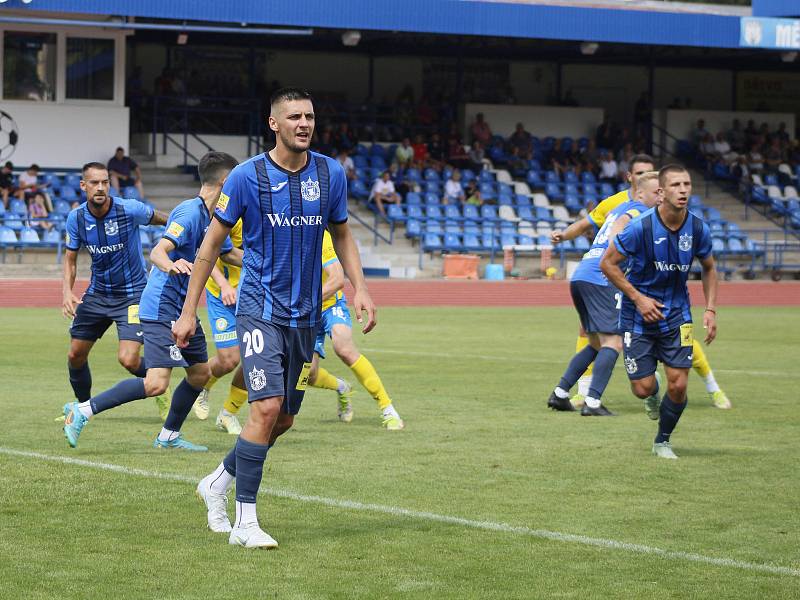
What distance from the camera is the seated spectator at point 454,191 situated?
35.3 meters

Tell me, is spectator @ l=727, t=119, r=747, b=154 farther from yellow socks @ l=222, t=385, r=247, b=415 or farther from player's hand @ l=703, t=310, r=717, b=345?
yellow socks @ l=222, t=385, r=247, b=415

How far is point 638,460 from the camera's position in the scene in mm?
8906

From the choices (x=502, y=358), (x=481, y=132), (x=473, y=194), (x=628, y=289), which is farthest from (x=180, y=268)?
(x=481, y=132)

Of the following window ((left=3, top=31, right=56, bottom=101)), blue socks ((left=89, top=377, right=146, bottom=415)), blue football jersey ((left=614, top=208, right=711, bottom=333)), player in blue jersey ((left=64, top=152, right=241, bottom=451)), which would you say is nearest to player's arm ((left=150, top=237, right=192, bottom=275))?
player in blue jersey ((left=64, top=152, right=241, bottom=451))

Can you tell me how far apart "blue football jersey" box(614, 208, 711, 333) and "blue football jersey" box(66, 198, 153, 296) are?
143 inches

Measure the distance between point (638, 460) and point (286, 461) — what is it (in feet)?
7.43

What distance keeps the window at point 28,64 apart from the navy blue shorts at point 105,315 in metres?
24.4

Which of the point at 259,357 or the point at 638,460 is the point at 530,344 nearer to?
the point at 638,460

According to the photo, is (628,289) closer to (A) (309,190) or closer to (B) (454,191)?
(A) (309,190)

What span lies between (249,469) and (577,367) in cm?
576

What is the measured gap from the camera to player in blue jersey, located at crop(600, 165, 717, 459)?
28.4 feet

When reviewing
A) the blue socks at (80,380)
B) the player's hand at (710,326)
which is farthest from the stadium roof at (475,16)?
the player's hand at (710,326)

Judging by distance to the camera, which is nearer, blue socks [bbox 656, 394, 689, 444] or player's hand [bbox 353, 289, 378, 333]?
player's hand [bbox 353, 289, 378, 333]

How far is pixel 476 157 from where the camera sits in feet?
124
